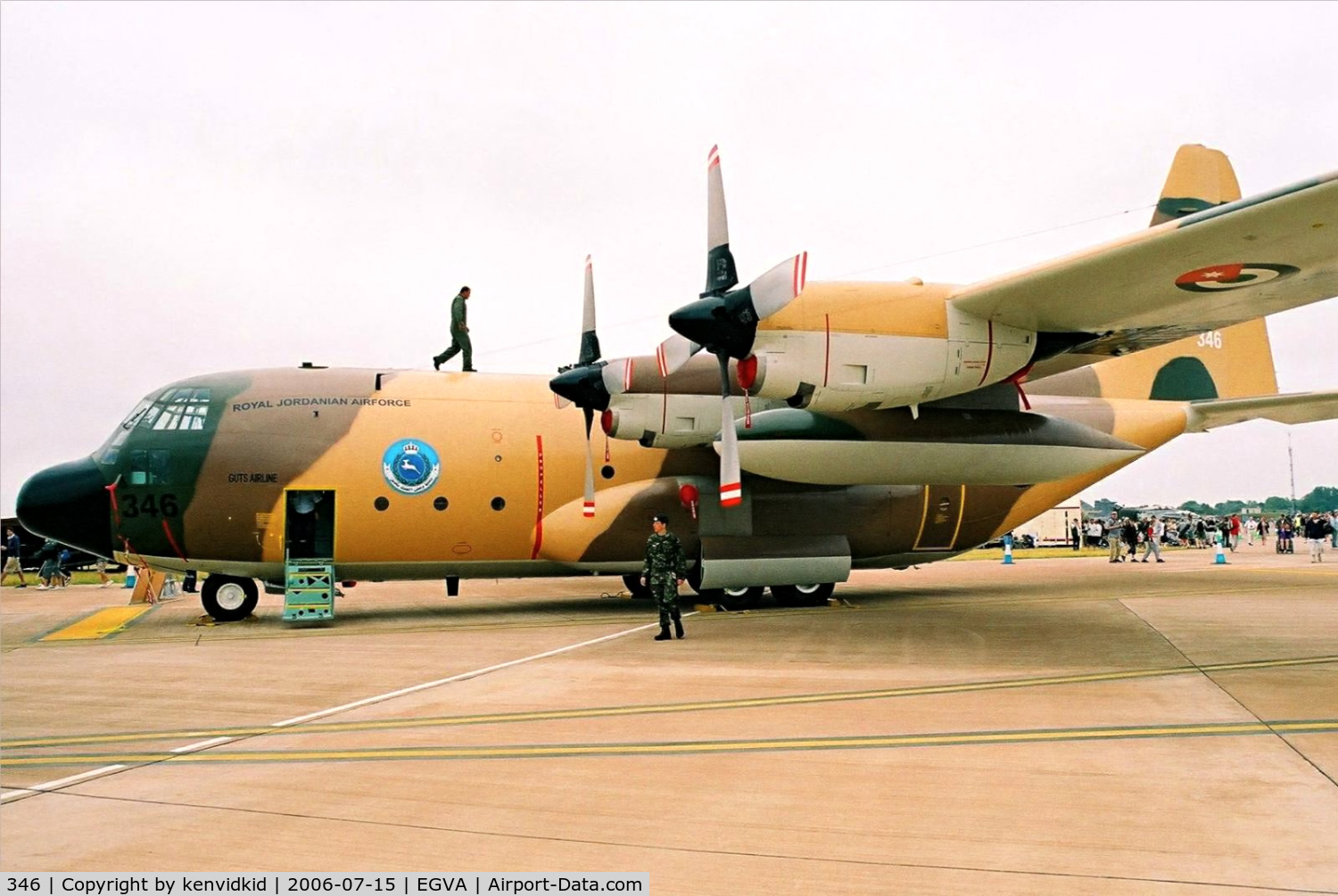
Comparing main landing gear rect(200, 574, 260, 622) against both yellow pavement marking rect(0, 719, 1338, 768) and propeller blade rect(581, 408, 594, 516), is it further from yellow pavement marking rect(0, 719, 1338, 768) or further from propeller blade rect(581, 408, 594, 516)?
yellow pavement marking rect(0, 719, 1338, 768)

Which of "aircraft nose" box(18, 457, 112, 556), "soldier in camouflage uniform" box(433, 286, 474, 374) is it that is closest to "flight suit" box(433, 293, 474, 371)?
"soldier in camouflage uniform" box(433, 286, 474, 374)

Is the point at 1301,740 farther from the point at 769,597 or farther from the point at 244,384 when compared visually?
the point at 244,384

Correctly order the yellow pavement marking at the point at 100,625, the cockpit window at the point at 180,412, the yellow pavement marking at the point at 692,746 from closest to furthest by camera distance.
Answer: the yellow pavement marking at the point at 692,746 → the yellow pavement marking at the point at 100,625 → the cockpit window at the point at 180,412

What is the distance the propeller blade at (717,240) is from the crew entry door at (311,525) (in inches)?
301

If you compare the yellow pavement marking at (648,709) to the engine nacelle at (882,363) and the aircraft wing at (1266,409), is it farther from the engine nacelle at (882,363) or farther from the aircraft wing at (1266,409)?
the aircraft wing at (1266,409)

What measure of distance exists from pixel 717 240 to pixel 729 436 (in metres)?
2.73

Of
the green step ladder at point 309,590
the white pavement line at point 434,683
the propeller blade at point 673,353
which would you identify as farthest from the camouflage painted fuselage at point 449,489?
the white pavement line at point 434,683

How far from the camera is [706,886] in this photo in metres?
4.23

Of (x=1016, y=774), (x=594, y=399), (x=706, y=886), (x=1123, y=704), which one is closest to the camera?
(x=706, y=886)

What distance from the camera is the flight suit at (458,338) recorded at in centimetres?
1812

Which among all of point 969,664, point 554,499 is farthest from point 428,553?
point 969,664

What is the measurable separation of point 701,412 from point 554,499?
3.06 meters

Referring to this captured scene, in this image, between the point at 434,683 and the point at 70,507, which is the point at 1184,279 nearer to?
the point at 434,683

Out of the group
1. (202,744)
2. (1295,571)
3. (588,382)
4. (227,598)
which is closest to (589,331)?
(588,382)
